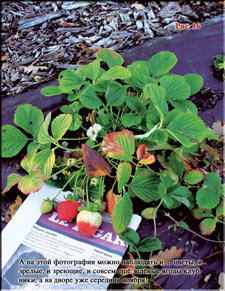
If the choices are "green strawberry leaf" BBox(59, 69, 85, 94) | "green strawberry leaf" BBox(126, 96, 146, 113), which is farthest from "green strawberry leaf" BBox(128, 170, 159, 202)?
"green strawberry leaf" BBox(59, 69, 85, 94)

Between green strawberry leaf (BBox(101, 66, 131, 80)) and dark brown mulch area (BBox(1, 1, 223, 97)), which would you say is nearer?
green strawberry leaf (BBox(101, 66, 131, 80))

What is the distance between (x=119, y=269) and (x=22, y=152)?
0.56 meters

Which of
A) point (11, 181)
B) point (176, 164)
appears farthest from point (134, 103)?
point (11, 181)

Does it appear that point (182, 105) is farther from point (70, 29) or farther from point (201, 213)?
point (70, 29)

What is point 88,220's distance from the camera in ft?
2.59

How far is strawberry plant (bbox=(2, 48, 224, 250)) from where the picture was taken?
0.76 meters

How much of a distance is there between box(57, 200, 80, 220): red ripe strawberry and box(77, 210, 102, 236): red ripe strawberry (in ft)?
0.12

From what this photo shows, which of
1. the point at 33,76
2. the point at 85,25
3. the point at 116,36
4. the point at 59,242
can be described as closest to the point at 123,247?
the point at 59,242

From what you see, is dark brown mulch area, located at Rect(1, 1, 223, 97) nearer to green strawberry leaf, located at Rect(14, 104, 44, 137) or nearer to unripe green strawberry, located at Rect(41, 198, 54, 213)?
green strawberry leaf, located at Rect(14, 104, 44, 137)

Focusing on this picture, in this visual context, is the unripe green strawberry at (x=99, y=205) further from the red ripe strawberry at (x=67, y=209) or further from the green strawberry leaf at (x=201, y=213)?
the green strawberry leaf at (x=201, y=213)

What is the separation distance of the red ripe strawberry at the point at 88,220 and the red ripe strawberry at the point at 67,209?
0.12 ft

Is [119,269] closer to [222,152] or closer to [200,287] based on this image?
[200,287]

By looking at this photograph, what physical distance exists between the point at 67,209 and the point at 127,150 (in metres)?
0.26

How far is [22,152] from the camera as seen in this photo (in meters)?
1.05
